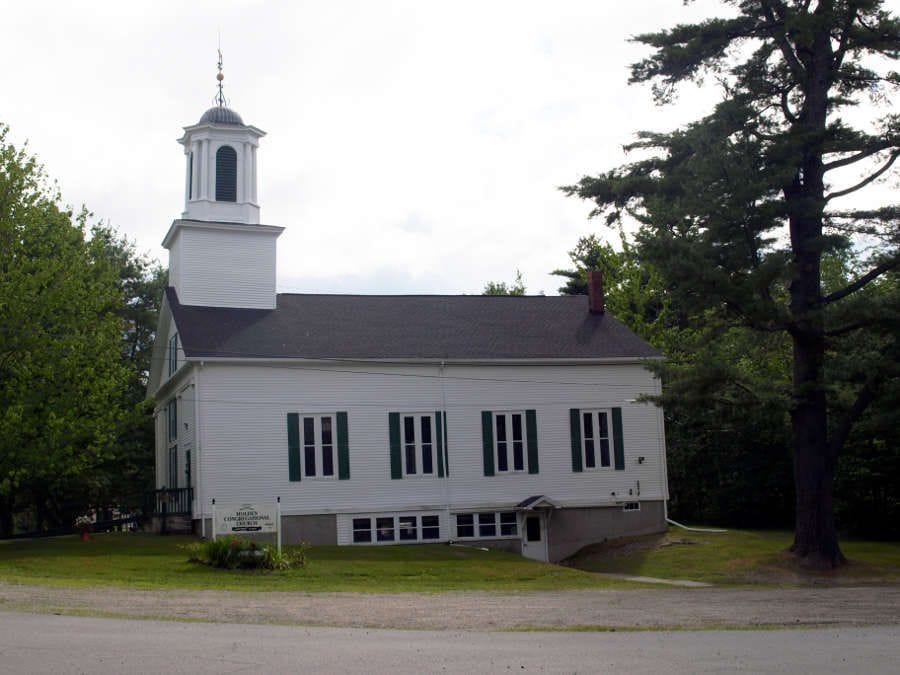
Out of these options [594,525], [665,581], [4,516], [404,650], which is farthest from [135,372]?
[404,650]

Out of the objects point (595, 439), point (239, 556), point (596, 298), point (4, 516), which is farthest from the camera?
point (4, 516)

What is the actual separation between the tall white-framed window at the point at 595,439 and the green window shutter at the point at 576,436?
0.42 ft

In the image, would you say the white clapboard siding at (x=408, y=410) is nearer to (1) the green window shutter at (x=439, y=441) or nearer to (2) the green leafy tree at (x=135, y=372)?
(1) the green window shutter at (x=439, y=441)

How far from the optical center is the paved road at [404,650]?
37.2ft

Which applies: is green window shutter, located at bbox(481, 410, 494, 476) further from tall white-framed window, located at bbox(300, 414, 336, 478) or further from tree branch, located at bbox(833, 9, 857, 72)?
tree branch, located at bbox(833, 9, 857, 72)

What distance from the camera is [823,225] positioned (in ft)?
91.9

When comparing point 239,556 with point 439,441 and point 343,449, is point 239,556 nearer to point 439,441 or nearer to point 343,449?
point 343,449

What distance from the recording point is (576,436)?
119ft

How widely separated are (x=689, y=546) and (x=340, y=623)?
63.3 feet

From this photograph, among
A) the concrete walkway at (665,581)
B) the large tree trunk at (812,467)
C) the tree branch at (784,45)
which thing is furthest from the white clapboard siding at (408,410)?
the tree branch at (784,45)

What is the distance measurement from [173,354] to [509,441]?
37.3 ft

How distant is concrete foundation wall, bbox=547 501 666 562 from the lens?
35.9 metres

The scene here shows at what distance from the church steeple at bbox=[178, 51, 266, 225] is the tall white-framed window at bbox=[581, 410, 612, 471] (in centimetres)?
1284

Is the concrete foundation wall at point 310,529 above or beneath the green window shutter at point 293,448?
beneath
